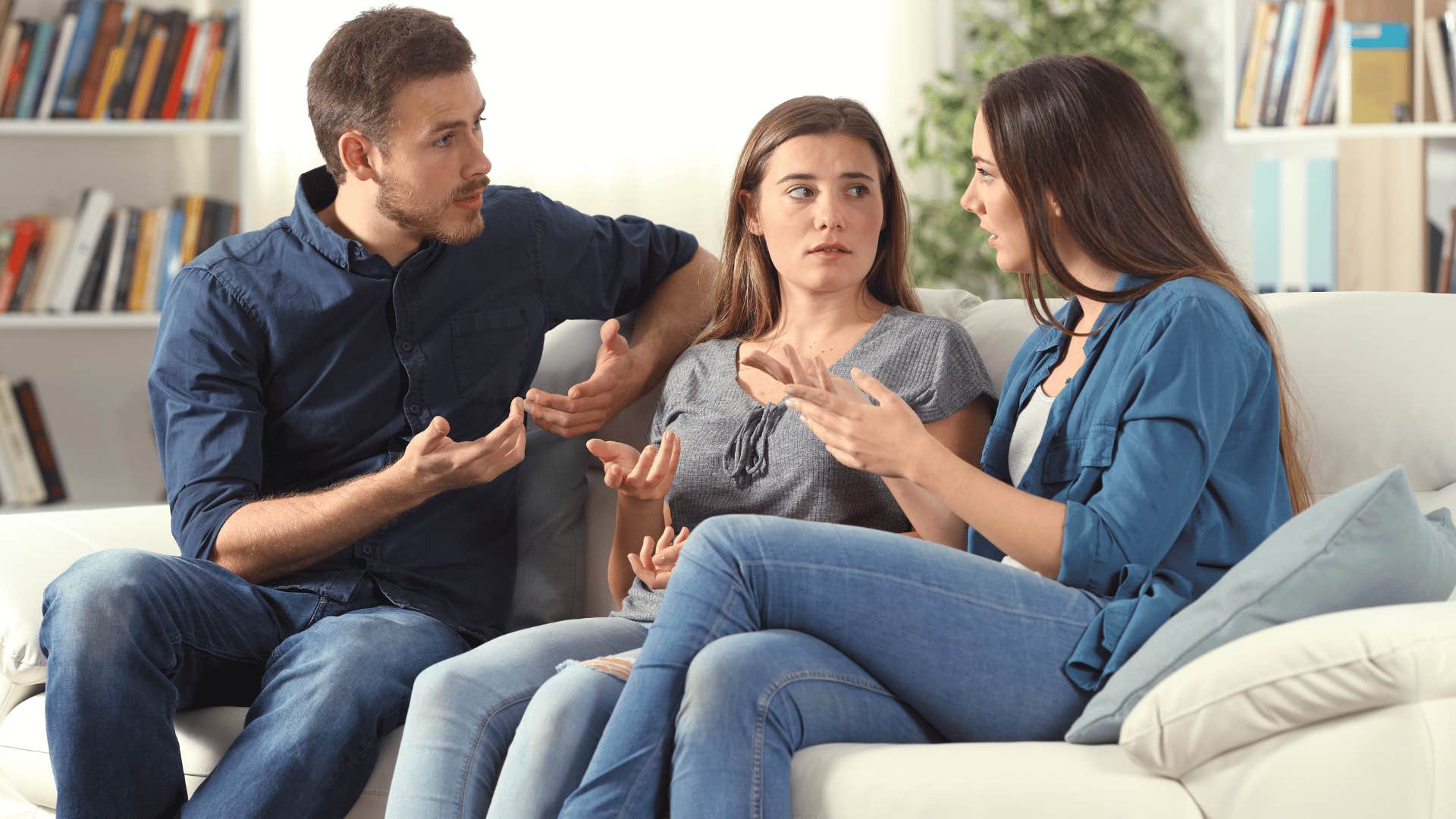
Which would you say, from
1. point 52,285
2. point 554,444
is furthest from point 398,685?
point 52,285

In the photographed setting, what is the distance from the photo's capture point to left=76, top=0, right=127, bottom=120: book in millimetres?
3057

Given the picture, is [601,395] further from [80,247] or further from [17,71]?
[17,71]

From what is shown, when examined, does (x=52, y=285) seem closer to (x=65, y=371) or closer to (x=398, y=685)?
(x=65, y=371)

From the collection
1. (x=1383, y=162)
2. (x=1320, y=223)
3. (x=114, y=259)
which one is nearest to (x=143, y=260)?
(x=114, y=259)

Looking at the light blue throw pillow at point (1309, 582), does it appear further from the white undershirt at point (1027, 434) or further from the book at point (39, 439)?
the book at point (39, 439)

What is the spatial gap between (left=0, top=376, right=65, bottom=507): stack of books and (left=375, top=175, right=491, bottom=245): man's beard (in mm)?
1692

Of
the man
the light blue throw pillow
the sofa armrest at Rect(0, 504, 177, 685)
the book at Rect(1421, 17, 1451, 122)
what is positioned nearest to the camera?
the light blue throw pillow

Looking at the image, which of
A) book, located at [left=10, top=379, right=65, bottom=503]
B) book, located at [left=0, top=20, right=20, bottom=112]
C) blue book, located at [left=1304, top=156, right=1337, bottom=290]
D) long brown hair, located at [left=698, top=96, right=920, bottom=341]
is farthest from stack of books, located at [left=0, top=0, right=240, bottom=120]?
blue book, located at [left=1304, top=156, right=1337, bottom=290]

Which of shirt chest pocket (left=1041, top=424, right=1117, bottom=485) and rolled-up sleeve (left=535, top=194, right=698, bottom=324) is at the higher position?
rolled-up sleeve (left=535, top=194, right=698, bottom=324)

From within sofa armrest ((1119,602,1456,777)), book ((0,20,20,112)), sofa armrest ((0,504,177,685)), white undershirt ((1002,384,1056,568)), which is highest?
book ((0,20,20,112))

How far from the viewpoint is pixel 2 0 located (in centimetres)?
300

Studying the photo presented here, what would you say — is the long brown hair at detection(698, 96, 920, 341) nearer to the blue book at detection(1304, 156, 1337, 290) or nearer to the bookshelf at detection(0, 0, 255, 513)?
the blue book at detection(1304, 156, 1337, 290)

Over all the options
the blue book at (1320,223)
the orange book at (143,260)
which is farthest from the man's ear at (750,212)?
the orange book at (143,260)

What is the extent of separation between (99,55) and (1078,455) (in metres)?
2.58
